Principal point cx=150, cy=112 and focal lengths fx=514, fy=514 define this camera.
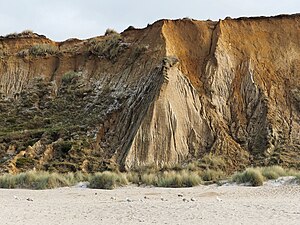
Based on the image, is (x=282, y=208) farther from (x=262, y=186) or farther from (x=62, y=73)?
(x=62, y=73)

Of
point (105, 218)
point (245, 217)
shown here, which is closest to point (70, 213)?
point (105, 218)

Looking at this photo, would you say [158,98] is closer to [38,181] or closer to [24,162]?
[24,162]

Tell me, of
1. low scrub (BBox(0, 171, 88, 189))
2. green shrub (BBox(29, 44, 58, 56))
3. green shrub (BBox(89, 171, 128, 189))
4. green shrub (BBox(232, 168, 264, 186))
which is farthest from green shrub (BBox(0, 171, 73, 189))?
green shrub (BBox(29, 44, 58, 56))

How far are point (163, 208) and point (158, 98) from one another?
624 inches

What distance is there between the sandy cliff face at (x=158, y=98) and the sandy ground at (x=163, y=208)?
8.79m

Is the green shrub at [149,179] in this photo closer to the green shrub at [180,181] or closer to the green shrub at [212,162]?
the green shrub at [180,181]

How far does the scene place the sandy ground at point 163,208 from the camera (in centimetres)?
1105

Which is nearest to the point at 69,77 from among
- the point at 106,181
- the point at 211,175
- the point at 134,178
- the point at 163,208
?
the point at 134,178

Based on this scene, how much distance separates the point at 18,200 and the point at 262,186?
28.0 feet

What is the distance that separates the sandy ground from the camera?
11.1m

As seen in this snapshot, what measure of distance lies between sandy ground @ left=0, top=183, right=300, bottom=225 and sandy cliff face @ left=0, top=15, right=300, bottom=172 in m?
8.79

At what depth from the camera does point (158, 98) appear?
2827cm

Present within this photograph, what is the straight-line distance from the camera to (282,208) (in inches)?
486

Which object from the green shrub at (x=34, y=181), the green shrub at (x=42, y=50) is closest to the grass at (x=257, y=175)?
the green shrub at (x=34, y=181)
